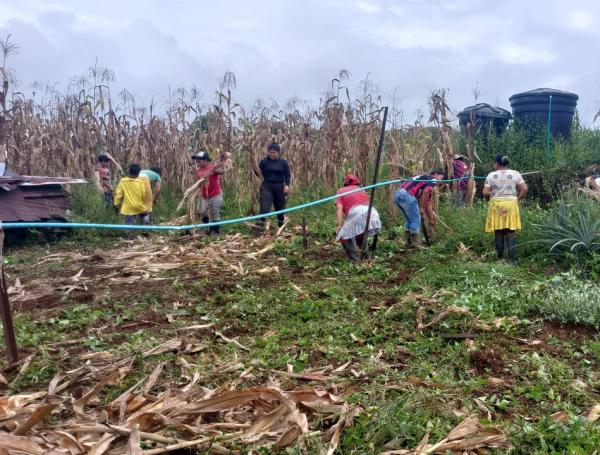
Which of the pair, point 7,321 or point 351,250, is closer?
point 7,321

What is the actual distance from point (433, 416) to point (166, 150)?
35.7 ft

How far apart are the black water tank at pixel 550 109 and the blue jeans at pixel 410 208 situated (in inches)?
254

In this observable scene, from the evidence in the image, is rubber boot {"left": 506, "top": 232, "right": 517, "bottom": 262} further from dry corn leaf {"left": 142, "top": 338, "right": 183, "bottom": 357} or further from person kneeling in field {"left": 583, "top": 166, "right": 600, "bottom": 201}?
dry corn leaf {"left": 142, "top": 338, "right": 183, "bottom": 357}

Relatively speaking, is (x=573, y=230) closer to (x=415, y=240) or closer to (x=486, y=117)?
(x=415, y=240)

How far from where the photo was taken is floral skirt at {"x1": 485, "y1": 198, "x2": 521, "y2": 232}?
287 inches

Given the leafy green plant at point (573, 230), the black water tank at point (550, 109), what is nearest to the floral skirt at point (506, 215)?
the leafy green plant at point (573, 230)

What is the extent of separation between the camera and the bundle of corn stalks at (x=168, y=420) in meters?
2.67

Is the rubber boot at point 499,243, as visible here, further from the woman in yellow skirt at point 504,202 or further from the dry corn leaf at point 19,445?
the dry corn leaf at point 19,445

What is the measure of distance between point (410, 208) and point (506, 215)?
1411 mm

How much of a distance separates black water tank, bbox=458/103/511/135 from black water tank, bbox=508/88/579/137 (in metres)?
0.35

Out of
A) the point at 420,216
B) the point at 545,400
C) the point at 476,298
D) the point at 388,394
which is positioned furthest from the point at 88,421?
the point at 420,216

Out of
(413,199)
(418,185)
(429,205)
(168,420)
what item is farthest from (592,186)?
(168,420)

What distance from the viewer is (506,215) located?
7.31m

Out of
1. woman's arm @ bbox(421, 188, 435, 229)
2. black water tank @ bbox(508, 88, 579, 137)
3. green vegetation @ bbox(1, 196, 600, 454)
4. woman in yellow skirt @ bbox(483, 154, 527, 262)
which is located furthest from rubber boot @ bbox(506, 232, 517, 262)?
black water tank @ bbox(508, 88, 579, 137)
